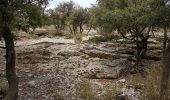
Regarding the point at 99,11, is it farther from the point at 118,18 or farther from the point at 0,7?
the point at 0,7

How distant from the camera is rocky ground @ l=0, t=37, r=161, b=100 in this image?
17703mm

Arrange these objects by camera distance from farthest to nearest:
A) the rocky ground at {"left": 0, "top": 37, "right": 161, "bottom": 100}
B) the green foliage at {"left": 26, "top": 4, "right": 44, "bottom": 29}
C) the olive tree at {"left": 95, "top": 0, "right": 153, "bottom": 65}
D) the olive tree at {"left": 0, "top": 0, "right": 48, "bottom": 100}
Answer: the olive tree at {"left": 95, "top": 0, "right": 153, "bottom": 65} < the rocky ground at {"left": 0, "top": 37, "right": 161, "bottom": 100} < the green foliage at {"left": 26, "top": 4, "right": 44, "bottom": 29} < the olive tree at {"left": 0, "top": 0, "right": 48, "bottom": 100}

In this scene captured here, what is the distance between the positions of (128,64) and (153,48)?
17.5 feet

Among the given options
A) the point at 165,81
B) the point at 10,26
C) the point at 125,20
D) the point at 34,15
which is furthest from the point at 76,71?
the point at 165,81

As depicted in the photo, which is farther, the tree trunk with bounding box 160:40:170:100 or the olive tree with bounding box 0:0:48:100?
the olive tree with bounding box 0:0:48:100

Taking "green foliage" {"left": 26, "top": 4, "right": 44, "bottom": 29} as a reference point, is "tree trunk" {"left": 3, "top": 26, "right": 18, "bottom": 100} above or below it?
below

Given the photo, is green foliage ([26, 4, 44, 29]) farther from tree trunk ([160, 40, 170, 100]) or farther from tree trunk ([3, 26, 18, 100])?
tree trunk ([160, 40, 170, 100])

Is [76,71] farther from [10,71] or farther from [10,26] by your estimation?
[10,26]

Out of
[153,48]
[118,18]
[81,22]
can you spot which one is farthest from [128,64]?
[81,22]

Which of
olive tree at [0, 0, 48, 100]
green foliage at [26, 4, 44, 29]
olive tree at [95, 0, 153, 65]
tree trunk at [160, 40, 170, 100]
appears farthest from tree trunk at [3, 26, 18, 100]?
olive tree at [95, 0, 153, 65]

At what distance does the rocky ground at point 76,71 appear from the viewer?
17.7m

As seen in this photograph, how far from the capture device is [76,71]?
937 inches

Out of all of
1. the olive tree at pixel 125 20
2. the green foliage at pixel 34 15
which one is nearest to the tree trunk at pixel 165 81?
the green foliage at pixel 34 15

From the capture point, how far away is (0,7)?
14.7 m
